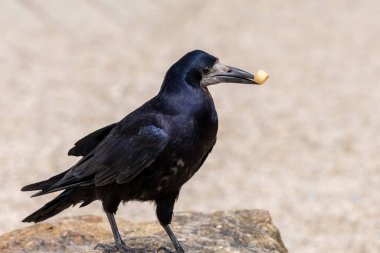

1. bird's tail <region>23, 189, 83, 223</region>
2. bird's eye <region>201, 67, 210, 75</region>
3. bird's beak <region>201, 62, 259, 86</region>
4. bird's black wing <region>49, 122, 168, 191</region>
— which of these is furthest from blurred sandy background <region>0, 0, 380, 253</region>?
bird's eye <region>201, 67, 210, 75</region>

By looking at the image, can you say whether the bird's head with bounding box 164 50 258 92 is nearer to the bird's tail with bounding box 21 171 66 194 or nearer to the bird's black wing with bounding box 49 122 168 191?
the bird's black wing with bounding box 49 122 168 191

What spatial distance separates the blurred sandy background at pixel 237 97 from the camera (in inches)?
409

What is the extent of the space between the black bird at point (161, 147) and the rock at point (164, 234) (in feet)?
2.06

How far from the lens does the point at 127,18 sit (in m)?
16.5

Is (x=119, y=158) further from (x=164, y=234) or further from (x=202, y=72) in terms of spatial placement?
(x=164, y=234)

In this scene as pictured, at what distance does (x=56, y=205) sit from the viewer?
18.8 feet

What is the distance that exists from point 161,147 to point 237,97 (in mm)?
8175

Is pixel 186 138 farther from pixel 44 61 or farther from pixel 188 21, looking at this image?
pixel 188 21

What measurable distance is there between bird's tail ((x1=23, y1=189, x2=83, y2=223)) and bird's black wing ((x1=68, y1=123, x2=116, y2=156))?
36cm

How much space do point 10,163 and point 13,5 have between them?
5901mm

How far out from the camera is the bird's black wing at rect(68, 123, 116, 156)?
5801mm

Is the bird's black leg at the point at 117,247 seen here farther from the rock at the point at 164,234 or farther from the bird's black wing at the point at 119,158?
the bird's black wing at the point at 119,158

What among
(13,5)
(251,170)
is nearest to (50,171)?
(251,170)

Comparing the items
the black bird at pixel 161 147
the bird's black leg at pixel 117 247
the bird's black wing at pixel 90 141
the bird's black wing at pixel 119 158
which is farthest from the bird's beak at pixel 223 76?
the bird's black leg at pixel 117 247
